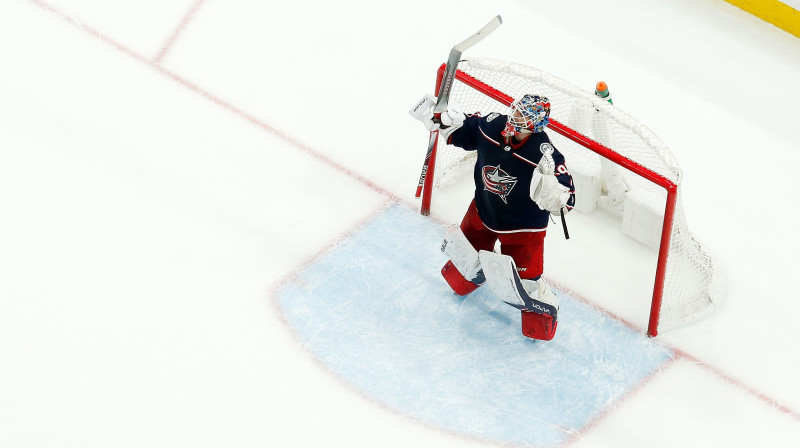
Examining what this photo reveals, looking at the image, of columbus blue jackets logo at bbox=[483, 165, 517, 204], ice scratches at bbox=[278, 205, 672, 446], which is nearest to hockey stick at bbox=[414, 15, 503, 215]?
columbus blue jackets logo at bbox=[483, 165, 517, 204]

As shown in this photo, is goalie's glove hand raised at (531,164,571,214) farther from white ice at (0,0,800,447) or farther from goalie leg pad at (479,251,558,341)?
white ice at (0,0,800,447)

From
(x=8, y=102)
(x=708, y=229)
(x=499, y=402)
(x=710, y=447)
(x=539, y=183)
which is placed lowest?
(x=710, y=447)

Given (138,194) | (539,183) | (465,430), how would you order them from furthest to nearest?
(138,194) < (465,430) < (539,183)

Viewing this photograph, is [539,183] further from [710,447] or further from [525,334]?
[710,447]

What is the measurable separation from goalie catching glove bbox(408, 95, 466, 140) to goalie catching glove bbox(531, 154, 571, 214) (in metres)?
0.44

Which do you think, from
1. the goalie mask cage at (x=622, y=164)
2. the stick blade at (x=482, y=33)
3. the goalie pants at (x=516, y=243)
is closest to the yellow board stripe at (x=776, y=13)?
the goalie mask cage at (x=622, y=164)

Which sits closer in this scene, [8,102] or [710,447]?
[710,447]

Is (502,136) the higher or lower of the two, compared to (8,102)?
lower

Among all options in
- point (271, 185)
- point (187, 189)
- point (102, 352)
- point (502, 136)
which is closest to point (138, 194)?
point (187, 189)

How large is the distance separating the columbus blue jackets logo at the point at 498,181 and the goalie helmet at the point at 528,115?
203 millimetres

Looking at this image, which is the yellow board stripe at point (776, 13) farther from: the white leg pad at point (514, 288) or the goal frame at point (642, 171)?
the white leg pad at point (514, 288)

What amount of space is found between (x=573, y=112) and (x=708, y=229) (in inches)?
40.1

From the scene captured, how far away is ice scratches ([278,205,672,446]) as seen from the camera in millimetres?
4930

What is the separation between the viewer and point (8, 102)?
6.21 meters
